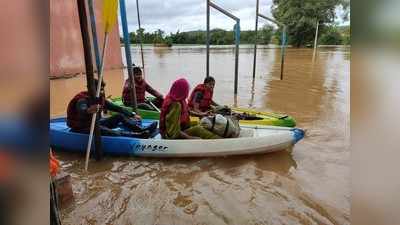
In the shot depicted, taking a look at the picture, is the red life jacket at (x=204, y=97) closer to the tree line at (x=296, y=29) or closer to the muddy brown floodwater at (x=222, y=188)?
the muddy brown floodwater at (x=222, y=188)

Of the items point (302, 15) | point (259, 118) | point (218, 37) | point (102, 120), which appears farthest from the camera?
point (218, 37)

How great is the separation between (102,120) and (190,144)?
5.66 ft

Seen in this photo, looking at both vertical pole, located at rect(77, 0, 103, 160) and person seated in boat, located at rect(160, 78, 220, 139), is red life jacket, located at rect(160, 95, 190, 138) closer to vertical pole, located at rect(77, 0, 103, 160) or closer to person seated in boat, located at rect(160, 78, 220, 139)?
person seated in boat, located at rect(160, 78, 220, 139)

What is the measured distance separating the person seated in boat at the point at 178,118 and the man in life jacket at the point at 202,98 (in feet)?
3.28

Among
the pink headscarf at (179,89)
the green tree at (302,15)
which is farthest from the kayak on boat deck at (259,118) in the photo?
the green tree at (302,15)

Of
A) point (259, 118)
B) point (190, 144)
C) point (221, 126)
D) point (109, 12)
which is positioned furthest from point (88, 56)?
point (259, 118)

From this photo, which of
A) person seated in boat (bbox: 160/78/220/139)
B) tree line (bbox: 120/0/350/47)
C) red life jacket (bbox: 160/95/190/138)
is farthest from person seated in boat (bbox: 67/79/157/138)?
tree line (bbox: 120/0/350/47)

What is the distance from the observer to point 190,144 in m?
5.16

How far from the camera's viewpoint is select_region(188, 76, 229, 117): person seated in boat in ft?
21.1

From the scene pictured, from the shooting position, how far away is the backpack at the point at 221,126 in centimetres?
536

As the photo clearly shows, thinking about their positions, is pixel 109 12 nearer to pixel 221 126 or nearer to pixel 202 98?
pixel 202 98

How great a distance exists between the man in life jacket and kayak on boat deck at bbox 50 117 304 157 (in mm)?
1186
